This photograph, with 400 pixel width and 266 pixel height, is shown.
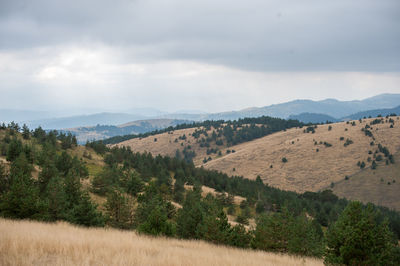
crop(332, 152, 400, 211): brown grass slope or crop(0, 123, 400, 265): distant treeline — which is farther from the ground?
crop(0, 123, 400, 265): distant treeline

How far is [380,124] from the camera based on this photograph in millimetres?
183625

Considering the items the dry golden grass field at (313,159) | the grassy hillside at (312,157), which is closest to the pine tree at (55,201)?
the dry golden grass field at (313,159)

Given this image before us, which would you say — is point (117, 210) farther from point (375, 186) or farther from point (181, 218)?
point (375, 186)

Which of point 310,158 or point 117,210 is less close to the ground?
Result: point 117,210

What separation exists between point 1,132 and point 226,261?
8478cm

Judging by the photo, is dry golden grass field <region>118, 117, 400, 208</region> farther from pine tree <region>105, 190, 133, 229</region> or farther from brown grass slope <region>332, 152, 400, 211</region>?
pine tree <region>105, 190, 133, 229</region>

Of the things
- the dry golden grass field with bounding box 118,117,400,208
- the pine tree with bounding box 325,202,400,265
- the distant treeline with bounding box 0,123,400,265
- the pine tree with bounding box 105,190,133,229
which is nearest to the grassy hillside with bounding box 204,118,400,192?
the dry golden grass field with bounding box 118,117,400,208

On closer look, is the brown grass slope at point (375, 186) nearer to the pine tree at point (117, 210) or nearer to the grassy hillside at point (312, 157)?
the grassy hillside at point (312, 157)

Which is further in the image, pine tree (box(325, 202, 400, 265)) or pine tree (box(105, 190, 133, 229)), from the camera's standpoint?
pine tree (box(105, 190, 133, 229))

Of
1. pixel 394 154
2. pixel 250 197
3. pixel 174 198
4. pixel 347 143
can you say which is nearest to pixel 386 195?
pixel 394 154

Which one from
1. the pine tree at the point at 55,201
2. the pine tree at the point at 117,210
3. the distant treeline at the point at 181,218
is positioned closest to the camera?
the distant treeline at the point at 181,218

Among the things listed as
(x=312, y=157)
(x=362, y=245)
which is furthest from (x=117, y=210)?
(x=312, y=157)

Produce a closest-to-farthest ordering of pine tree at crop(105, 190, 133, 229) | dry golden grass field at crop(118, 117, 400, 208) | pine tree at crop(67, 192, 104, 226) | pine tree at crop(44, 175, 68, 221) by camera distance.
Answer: pine tree at crop(67, 192, 104, 226) < pine tree at crop(44, 175, 68, 221) < pine tree at crop(105, 190, 133, 229) < dry golden grass field at crop(118, 117, 400, 208)

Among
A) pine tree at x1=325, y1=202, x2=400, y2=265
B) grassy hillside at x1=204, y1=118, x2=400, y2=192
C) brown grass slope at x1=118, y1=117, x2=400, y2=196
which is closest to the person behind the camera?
pine tree at x1=325, y1=202, x2=400, y2=265
